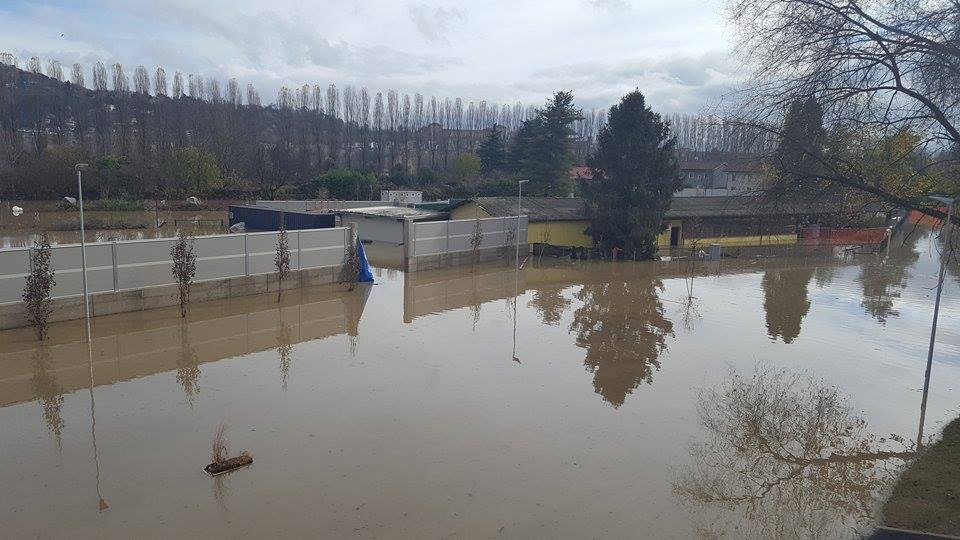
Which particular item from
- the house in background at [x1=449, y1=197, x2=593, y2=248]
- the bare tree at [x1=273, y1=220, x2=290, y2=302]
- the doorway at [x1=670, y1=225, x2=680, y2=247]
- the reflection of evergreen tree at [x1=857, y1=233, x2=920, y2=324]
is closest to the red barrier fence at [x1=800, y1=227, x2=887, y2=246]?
the reflection of evergreen tree at [x1=857, y1=233, x2=920, y2=324]

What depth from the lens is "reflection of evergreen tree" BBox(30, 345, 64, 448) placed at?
8.70m

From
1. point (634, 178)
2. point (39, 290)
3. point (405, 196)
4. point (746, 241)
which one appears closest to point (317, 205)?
point (405, 196)

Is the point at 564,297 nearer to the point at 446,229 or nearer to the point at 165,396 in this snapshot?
the point at 446,229

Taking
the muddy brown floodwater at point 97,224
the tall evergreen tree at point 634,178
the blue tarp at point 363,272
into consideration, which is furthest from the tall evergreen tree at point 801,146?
the muddy brown floodwater at point 97,224

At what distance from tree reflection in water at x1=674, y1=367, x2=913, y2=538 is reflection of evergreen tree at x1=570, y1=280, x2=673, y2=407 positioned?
1673mm

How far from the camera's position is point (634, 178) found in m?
27.6

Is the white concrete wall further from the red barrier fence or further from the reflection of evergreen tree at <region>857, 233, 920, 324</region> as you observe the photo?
the red barrier fence

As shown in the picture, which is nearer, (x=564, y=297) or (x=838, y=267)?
(x=564, y=297)

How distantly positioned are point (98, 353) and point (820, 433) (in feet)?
42.6

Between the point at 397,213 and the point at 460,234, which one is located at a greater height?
the point at 397,213

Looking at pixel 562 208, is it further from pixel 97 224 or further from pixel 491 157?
pixel 491 157

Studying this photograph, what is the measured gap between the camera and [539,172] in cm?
4516

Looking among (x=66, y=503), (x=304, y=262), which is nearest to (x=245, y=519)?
(x=66, y=503)

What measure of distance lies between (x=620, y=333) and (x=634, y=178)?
14148 millimetres
